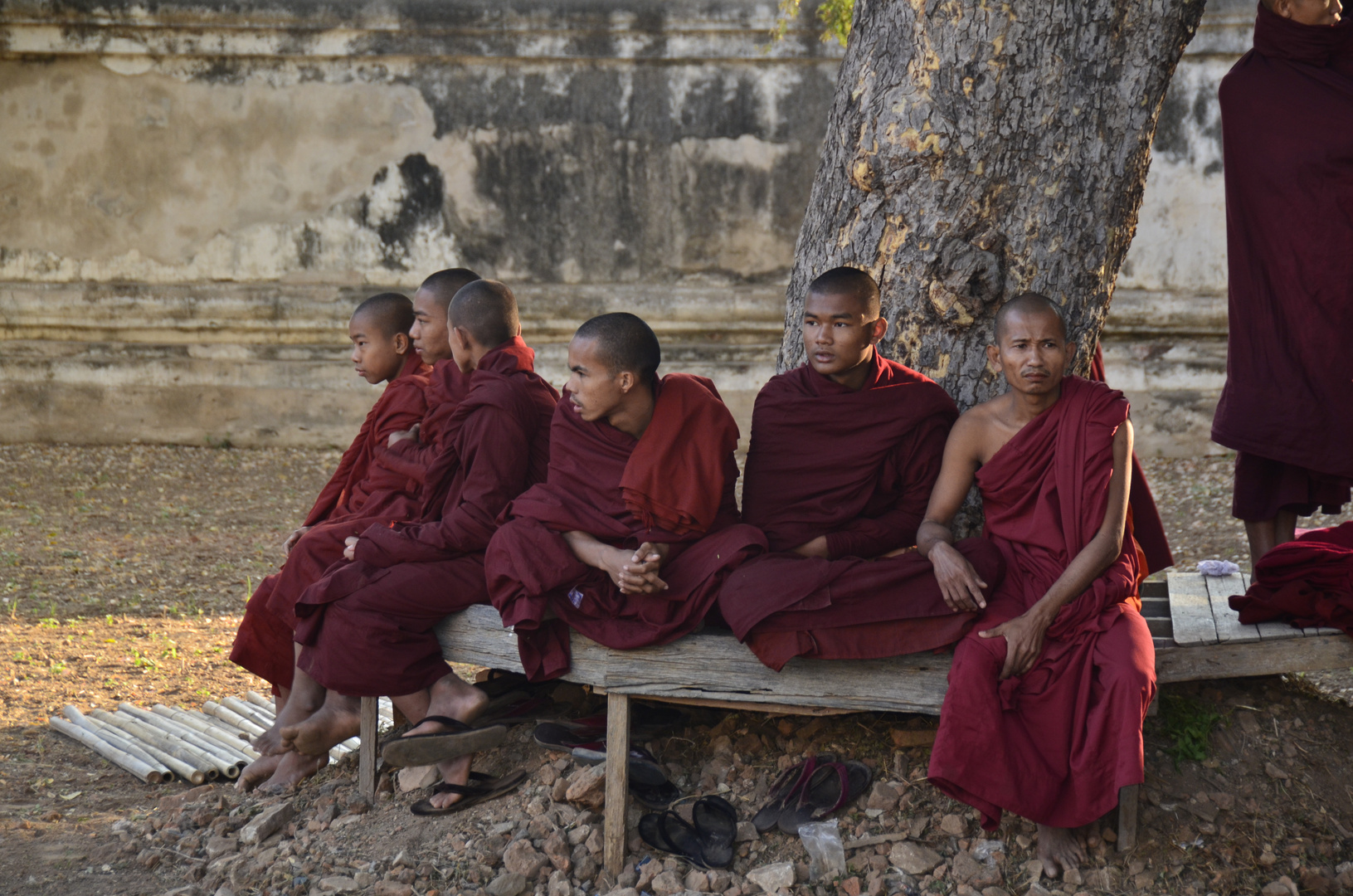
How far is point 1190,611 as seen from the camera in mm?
3803

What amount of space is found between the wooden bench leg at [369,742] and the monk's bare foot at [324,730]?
0.15 m

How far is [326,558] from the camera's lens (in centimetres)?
416

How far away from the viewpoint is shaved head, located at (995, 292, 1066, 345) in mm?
3498

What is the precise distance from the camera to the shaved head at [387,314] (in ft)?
15.2

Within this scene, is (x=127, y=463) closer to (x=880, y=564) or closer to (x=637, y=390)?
(x=637, y=390)

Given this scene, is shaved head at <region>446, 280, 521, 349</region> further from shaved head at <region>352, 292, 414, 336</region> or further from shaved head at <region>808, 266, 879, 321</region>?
shaved head at <region>808, 266, 879, 321</region>

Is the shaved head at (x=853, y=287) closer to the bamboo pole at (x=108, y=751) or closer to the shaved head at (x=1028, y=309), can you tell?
the shaved head at (x=1028, y=309)

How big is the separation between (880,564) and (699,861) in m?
0.95

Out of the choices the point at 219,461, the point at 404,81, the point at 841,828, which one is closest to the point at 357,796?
the point at 841,828

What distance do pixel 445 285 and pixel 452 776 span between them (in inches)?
71.6

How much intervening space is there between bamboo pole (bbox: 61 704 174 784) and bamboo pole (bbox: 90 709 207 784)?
21mm

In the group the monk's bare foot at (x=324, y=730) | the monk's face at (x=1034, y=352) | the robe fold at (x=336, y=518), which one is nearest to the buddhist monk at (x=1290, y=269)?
the monk's face at (x=1034, y=352)

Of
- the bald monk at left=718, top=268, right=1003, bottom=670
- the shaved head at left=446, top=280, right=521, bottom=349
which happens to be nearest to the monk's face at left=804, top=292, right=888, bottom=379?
the bald monk at left=718, top=268, right=1003, bottom=670

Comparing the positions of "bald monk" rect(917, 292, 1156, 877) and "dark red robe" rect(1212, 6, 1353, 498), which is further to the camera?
"dark red robe" rect(1212, 6, 1353, 498)
